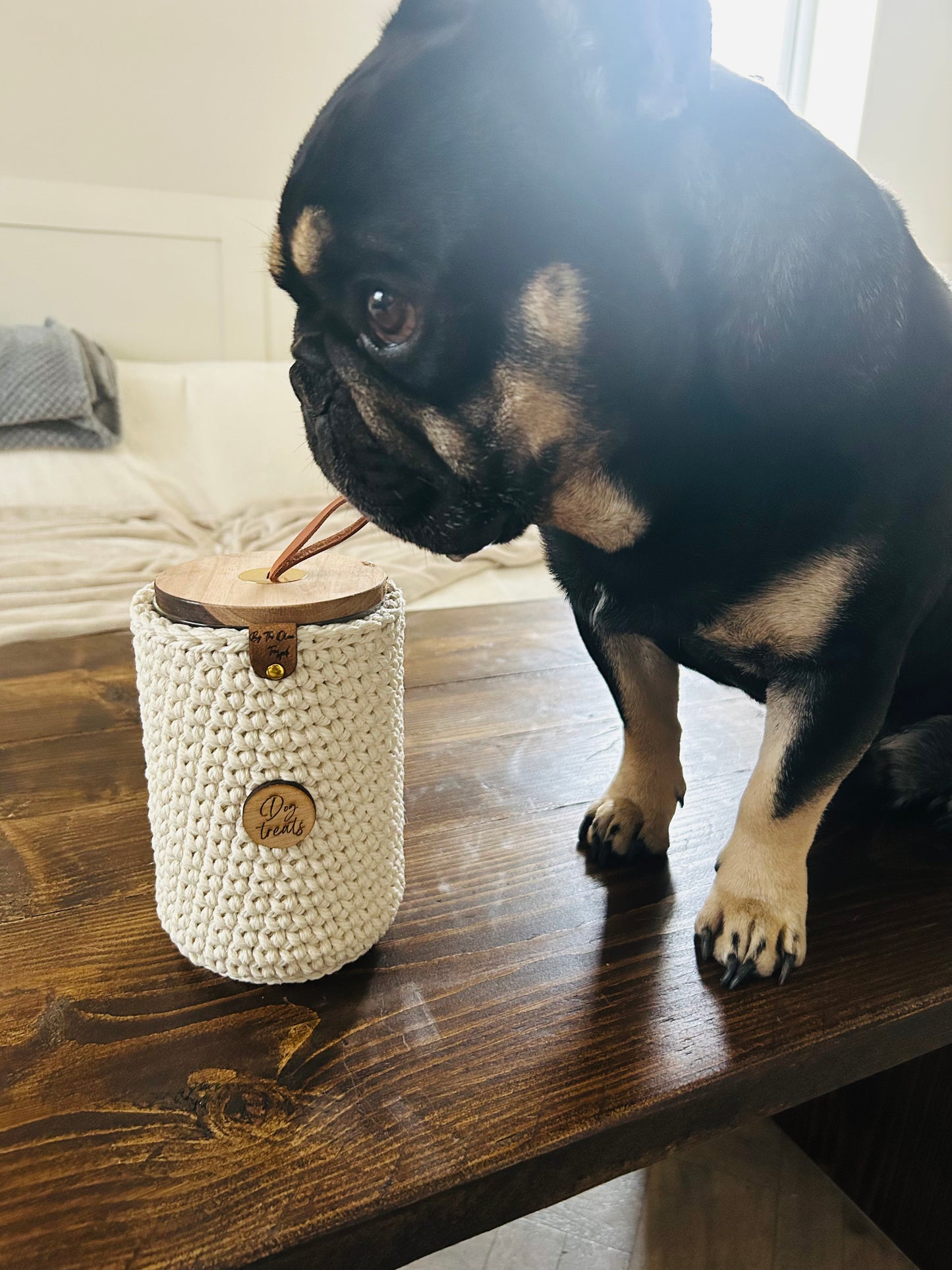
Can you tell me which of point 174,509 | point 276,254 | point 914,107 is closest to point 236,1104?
point 276,254

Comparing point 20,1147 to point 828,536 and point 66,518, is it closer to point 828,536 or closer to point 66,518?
point 828,536

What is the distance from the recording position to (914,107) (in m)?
2.87

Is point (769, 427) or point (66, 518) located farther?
point (66, 518)

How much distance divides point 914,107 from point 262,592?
3234mm

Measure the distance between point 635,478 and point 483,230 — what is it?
0.54 feet

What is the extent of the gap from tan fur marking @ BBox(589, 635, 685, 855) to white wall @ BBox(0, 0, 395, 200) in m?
2.34

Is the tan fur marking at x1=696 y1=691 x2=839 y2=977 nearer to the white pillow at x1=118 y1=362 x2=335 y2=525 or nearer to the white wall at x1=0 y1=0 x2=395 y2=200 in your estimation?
the white pillow at x1=118 y1=362 x2=335 y2=525

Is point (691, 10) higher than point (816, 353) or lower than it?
higher

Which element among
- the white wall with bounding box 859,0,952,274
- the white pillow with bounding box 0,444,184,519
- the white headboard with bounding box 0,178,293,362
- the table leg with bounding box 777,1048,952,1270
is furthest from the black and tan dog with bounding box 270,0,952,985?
the white wall with bounding box 859,0,952,274

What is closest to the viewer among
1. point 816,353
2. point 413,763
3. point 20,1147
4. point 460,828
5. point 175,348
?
point 20,1147

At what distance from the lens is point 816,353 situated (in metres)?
0.53

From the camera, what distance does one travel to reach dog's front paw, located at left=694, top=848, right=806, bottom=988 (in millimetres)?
573

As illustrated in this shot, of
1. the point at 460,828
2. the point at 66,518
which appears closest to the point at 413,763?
the point at 460,828

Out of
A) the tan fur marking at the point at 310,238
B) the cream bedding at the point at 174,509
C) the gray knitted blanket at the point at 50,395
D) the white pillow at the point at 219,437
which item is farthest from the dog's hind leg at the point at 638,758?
the gray knitted blanket at the point at 50,395
